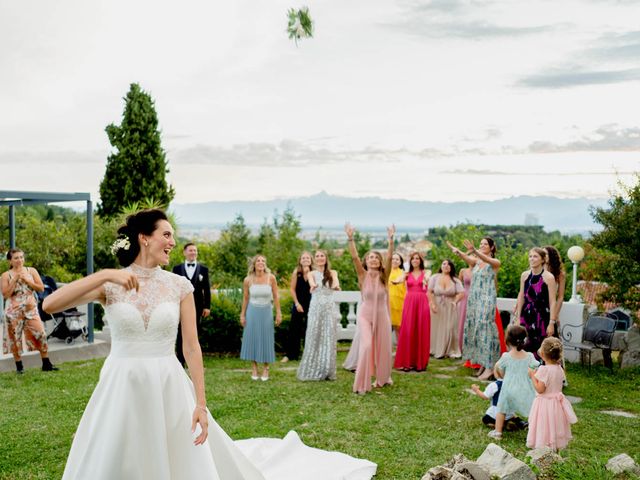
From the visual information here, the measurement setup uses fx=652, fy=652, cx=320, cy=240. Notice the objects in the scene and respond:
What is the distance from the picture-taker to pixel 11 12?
18625 mm

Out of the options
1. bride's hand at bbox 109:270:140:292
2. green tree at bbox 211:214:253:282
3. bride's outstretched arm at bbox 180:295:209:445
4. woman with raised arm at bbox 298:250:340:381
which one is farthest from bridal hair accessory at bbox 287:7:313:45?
green tree at bbox 211:214:253:282

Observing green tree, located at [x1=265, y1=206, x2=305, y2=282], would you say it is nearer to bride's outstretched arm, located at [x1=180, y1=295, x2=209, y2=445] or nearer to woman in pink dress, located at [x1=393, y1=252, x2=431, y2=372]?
woman in pink dress, located at [x1=393, y1=252, x2=431, y2=372]

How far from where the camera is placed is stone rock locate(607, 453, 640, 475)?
462cm

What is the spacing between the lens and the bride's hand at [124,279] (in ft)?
11.5

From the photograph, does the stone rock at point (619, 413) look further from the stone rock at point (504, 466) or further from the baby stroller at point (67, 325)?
the baby stroller at point (67, 325)

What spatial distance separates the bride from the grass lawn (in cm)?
220

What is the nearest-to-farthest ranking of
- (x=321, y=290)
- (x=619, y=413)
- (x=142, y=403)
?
(x=142, y=403)
(x=619, y=413)
(x=321, y=290)

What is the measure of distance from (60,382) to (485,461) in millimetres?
6328

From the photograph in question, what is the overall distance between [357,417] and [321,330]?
2.36 m

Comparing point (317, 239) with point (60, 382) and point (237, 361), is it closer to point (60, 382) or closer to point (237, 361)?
point (237, 361)

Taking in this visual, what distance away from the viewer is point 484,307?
9578mm

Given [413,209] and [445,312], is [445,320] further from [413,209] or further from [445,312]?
[413,209]

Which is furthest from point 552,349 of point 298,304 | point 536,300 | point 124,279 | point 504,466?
point 298,304

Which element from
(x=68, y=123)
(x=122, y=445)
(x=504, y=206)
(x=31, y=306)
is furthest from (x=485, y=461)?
(x=504, y=206)
